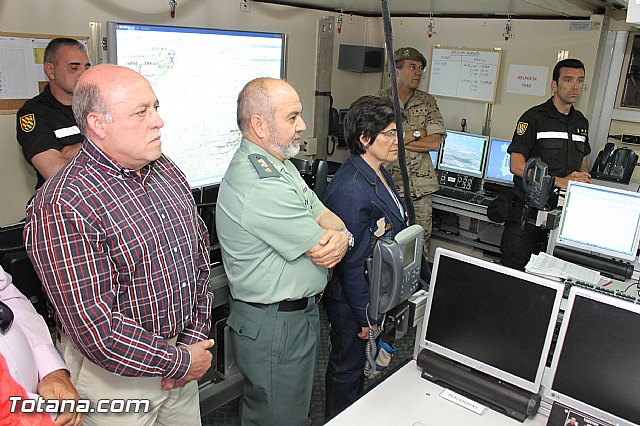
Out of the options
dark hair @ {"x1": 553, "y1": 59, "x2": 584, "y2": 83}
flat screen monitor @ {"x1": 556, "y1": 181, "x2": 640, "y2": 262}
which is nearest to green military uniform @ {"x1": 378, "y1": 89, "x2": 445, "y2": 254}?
dark hair @ {"x1": 553, "y1": 59, "x2": 584, "y2": 83}

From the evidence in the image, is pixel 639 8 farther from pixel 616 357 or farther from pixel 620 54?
pixel 620 54

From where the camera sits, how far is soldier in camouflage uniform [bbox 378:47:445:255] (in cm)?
381

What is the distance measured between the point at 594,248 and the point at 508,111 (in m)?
1.90

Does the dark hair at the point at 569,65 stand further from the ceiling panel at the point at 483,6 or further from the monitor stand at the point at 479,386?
the monitor stand at the point at 479,386

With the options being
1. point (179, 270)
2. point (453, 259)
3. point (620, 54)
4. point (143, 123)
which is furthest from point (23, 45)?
point (620, 54)

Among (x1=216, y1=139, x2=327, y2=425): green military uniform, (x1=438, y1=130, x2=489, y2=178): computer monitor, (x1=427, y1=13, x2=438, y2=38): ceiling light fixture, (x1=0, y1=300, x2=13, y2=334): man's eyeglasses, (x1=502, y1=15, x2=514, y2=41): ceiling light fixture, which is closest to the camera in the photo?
(x1=0, y1=300, x2=13, y2=334): man's eyeglasses

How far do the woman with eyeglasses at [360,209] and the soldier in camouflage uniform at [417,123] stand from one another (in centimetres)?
152

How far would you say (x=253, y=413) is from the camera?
2.07 m

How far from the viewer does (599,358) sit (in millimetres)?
1519

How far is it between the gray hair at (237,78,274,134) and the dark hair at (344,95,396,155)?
18.4 inches

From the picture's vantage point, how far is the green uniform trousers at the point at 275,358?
194 cm

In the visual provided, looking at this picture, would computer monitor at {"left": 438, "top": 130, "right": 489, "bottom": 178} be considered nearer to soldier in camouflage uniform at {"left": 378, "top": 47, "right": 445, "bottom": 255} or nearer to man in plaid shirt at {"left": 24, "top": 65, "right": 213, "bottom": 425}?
soldier in camouflage uniform at {"left": 378, "top": 47, "right": 445, "bottom": 255}

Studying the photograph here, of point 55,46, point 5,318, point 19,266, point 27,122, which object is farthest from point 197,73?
point 5,318

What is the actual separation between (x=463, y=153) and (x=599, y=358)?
306 cm
